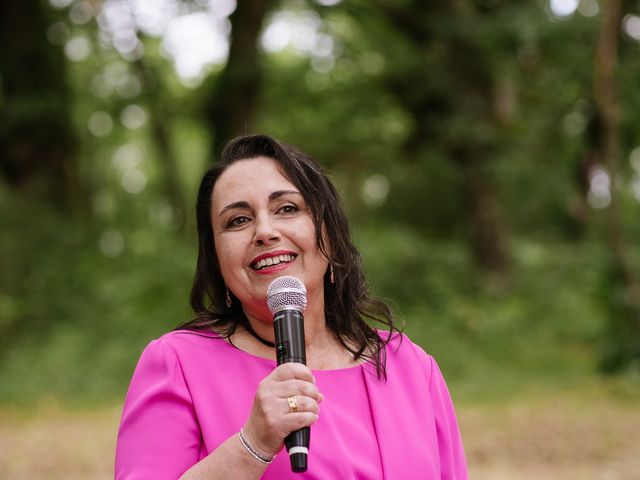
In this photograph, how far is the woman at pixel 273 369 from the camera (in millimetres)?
2105

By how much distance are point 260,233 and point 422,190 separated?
12977mm

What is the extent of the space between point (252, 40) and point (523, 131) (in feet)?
16.2

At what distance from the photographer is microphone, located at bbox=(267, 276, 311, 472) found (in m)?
1.92

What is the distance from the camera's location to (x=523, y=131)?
13414 mm

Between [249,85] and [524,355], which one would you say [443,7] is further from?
[524,355]

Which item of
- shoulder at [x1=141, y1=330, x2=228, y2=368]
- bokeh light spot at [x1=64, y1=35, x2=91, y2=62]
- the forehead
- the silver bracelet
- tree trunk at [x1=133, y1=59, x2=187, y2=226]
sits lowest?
the silver bracelet

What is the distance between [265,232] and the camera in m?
2.33

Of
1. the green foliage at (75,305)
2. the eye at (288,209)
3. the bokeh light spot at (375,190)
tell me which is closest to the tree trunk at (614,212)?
the bokeh light spot at (375,190)

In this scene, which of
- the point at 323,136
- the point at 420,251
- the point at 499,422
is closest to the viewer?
the point at 499,422

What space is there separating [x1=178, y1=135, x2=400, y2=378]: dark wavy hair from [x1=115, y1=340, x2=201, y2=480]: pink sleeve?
263mm

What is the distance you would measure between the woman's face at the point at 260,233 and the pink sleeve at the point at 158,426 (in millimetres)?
293

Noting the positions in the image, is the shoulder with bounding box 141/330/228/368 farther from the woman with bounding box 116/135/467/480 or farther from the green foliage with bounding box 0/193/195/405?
the green foliage with bounding box 0/193/195/405

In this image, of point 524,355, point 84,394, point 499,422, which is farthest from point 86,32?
point 499,422

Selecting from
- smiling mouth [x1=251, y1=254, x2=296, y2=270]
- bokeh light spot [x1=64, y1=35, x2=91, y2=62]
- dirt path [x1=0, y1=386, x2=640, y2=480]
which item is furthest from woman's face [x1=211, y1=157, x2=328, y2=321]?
bokeh light spot [x1=64, y1=35, x2=91, y2=62]
